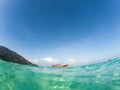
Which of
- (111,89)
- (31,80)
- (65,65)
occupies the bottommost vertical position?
(111,89)

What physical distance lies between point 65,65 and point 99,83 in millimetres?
7654

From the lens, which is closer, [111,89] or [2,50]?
[111,89]

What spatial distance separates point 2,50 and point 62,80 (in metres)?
11.8

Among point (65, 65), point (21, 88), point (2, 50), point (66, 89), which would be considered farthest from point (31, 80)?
Answer: point (2, 50)

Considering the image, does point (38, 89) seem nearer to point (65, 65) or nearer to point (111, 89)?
point (111, 89)

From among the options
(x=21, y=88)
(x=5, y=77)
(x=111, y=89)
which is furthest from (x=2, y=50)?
(x=111, y=89)

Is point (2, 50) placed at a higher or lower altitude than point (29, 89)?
higher

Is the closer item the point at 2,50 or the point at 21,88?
the point at 21,88

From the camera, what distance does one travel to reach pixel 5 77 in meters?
9.09

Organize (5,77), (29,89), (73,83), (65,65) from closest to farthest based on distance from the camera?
(29,89), (73,83), (5,77), (65,65)

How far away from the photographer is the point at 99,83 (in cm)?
840

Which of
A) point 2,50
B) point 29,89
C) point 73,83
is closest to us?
point 29,89

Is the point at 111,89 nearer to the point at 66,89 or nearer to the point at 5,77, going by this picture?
the point at 66,89

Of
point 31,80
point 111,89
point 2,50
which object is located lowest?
point 111,89
